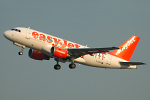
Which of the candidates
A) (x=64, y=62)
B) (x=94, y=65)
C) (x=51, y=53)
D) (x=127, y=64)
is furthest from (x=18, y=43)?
(x=127, y=64)

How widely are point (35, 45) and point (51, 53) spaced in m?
2.56

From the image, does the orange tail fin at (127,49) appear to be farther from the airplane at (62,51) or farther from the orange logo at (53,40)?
the orange logo at (53,40)

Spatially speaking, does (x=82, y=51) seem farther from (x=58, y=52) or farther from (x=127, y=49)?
(x=127, y=49)

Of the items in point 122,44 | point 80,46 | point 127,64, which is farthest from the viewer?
point 122,44

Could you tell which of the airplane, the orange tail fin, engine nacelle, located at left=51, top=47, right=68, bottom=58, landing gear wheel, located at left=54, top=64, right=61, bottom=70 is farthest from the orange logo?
the orange tail fin

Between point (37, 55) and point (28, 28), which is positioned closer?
point (28, 28)

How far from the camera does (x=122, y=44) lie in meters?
58.9

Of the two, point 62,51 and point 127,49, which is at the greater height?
point 127,49

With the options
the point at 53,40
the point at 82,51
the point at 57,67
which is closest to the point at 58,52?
the point at 53,40

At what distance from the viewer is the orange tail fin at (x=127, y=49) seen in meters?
56.7

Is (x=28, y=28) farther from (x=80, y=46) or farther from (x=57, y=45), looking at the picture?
(x=80, y=46)

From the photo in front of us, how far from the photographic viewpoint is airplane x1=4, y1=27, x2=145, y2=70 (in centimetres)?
4728

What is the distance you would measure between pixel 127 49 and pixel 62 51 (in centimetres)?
1515

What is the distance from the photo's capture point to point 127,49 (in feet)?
191
